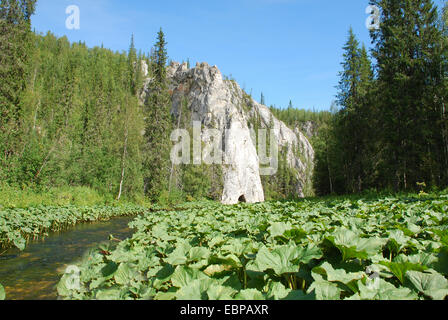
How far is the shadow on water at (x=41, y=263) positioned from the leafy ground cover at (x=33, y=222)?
0.38 metres

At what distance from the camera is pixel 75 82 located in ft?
143

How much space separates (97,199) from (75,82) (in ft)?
100

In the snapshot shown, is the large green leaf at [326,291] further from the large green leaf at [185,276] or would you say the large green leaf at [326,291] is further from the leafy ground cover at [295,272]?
the large green leaf at [185,276]

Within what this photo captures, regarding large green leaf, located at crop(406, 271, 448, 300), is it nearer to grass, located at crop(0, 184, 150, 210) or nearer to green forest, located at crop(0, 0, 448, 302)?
green forest, located at crop(0, 0, 448, 302)

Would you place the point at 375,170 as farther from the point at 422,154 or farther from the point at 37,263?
the point at 37,263

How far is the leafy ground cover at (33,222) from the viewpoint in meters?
8.12

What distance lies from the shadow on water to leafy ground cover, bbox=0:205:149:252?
0.38 m

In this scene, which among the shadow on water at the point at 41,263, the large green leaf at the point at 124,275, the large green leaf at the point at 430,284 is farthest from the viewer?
the shadow on water at the point at 41,263

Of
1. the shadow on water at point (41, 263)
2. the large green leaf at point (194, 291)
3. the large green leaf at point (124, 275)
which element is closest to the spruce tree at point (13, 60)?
the shadow on water at point (41, 263)

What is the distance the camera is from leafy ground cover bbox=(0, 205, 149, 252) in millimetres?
8125

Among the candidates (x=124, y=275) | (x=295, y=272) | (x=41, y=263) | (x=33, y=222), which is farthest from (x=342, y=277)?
(x=33, y=222)

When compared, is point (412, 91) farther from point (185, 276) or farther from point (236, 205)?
point (185, 276)

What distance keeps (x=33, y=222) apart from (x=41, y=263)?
401cm
